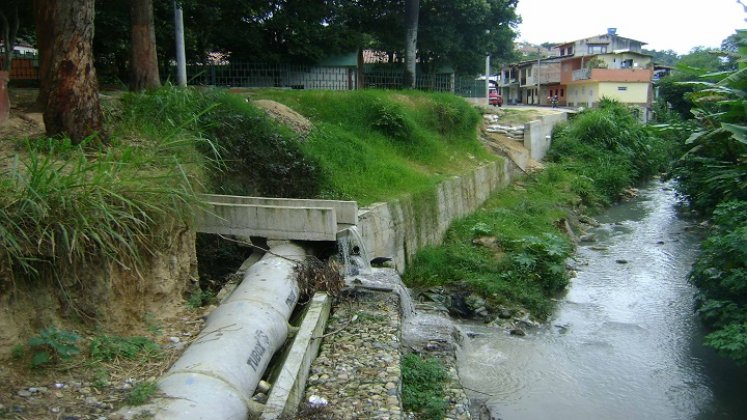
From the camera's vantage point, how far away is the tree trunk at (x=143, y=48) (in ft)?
38.6

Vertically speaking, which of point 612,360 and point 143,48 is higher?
point 143,48

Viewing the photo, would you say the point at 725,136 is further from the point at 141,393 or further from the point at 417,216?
the point at 141,393

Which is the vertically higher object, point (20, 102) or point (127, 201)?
point (20, 102)

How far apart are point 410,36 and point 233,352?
17.9 metres

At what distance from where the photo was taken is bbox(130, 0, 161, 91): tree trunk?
11.8 m

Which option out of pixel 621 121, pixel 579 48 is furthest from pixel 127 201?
pixel 579 48

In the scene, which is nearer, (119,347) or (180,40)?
(119,347)

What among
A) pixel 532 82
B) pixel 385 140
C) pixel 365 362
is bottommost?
pixel 365 362

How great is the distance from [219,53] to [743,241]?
53.9 ft

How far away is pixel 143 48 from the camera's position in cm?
1196

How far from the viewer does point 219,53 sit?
66.6 ft

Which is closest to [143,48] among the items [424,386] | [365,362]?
[365,362]

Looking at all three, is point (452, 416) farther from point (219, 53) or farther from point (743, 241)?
point (219, 53)

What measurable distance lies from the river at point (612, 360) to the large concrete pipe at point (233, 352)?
10.1ft
